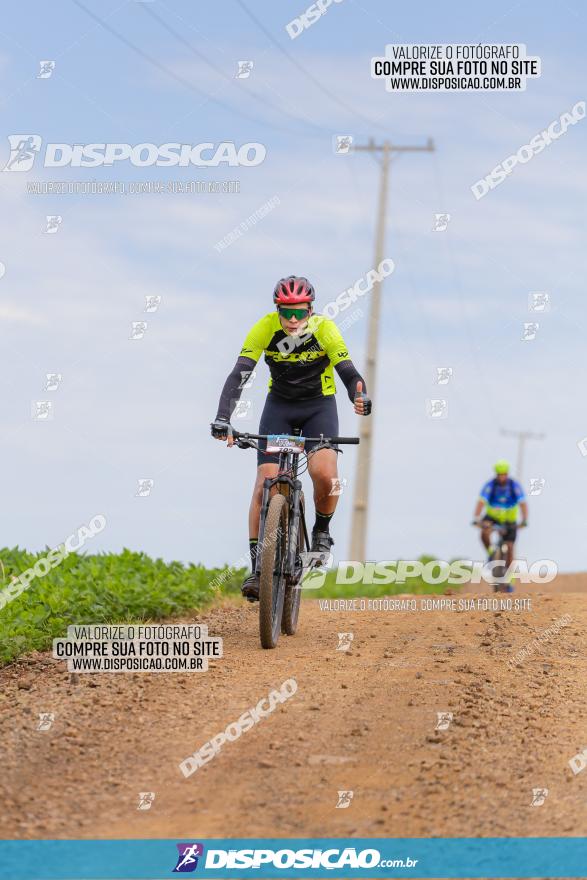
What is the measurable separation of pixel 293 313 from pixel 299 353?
438 millimetres

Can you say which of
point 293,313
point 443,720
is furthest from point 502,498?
point 443,720

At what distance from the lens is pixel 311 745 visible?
Result: 7340mm

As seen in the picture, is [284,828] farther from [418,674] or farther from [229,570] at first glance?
[229,570]

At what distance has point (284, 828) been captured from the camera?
19.5 ft

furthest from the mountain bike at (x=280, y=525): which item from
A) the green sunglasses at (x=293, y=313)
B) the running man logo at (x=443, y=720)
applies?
the running man logo at (x=443, y=720)

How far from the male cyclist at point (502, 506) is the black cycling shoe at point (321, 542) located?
1011 centimetres

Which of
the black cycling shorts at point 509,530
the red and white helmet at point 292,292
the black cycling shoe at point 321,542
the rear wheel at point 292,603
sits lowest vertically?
the rear wheel at point 292,603

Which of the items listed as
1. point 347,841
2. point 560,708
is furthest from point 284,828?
point 560,708

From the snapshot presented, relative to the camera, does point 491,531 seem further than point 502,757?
Yes

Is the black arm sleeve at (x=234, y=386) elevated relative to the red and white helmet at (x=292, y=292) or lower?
lower

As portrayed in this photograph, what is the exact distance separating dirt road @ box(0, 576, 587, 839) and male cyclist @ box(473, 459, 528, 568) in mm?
9501

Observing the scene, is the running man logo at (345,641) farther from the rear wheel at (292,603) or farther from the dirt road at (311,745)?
the rear wheel at (292,603)

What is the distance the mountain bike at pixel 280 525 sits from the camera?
9695 millimetres

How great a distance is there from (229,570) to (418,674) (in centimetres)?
607
